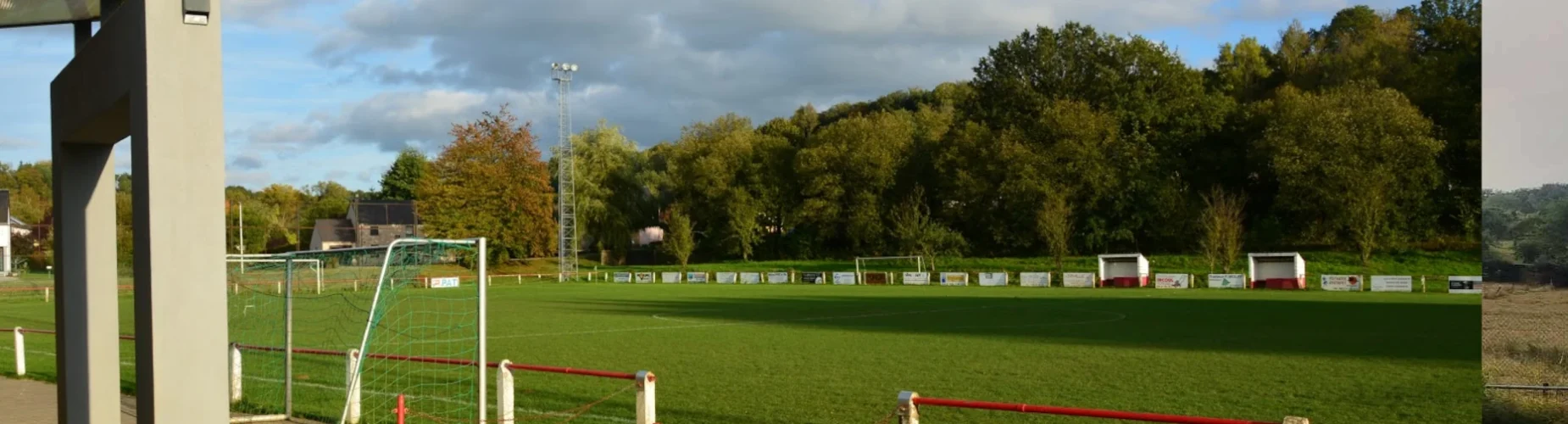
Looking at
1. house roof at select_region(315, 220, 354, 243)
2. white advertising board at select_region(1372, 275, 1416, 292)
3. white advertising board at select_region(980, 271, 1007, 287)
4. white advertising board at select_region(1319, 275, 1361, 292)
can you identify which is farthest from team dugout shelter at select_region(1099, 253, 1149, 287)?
house roof at select_region(315, 220, 354, 243)

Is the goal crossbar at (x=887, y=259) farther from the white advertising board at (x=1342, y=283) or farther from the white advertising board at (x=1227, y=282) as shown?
the white advertising board at (x=1342, y=283)

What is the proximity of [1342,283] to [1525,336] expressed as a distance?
24230mm

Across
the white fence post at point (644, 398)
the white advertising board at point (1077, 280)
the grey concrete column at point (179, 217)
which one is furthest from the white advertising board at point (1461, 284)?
the grey concrete column at point (179, 217)

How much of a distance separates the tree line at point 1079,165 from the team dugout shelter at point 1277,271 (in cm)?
380

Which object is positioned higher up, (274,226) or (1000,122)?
(1000,122)

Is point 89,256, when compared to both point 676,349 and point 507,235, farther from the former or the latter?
point 507,235

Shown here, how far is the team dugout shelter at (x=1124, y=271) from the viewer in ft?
155

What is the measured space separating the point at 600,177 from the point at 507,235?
1052 centimetres

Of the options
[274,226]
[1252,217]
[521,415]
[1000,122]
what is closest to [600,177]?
[274,226]

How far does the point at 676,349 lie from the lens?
19.0 metres

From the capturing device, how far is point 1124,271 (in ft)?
159

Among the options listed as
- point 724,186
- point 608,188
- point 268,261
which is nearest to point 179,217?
point 268,261

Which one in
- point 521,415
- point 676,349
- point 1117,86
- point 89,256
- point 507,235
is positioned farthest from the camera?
point 507,235

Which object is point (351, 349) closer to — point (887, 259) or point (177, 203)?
point (177, 203)
